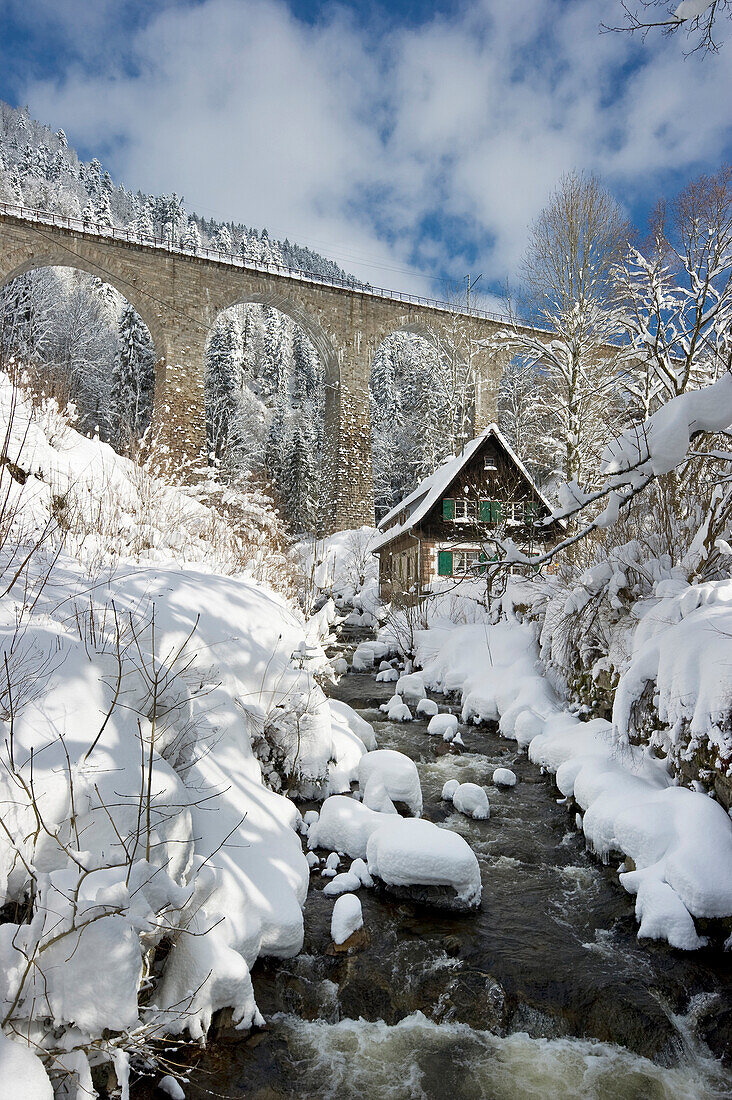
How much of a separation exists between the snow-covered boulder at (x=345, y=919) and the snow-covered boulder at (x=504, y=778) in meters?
3.49

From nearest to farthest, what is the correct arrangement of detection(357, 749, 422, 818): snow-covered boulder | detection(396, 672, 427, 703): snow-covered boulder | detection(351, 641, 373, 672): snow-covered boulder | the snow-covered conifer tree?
detection(357, 749, 422, 818): snow-covered boulder
detection(396, 672, 427, 703): snow-covered boulder
detection(351, 641, 373, 672): snow-covered boulder
the snow-covered conifer tree

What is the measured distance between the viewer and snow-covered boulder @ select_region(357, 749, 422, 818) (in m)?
6.37

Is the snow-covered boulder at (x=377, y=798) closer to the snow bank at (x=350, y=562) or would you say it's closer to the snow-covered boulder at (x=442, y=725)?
the snow-covered boulder at (x=442, y=725)

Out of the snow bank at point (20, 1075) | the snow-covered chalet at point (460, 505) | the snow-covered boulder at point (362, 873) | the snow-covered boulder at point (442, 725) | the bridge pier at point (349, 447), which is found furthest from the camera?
the bridge pier at point (349, 447)

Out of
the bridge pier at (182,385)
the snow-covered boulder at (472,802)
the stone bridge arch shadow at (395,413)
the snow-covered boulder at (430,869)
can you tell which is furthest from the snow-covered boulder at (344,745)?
the stone bridge arch shadow at (395,413)

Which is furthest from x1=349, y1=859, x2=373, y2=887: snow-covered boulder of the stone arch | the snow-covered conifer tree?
the snow-covered conifer tree

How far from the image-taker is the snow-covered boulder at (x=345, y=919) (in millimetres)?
4383

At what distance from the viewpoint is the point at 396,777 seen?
643 centimetres

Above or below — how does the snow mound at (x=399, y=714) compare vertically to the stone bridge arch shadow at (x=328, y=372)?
below

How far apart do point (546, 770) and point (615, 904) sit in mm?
2893

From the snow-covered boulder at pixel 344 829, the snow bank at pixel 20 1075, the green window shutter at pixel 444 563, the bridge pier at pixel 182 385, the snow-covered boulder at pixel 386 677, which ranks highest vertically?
the bridge pier at pixel 182 385

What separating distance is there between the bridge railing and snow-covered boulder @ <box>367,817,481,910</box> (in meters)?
26.2

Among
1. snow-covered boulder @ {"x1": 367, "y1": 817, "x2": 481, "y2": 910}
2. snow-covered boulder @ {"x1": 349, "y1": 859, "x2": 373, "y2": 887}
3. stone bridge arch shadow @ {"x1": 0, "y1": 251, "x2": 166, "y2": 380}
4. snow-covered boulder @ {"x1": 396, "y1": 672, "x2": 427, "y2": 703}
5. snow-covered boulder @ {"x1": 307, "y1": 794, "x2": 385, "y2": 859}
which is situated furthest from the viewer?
stone bridge arch shadow @ {"x1": 0, "y1": 251, "x2": 166, "y2": 380}

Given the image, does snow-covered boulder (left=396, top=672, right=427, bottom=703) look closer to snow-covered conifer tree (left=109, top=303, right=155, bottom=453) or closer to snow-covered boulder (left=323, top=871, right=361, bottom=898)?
snow-covered boulder (left=323, top=871, right=361, bottom=898)
